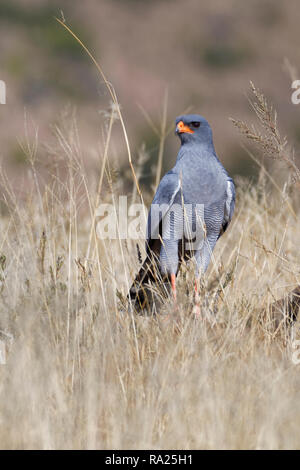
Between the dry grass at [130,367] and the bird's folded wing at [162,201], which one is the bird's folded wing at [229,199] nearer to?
the bird's folded wing at [162,201]

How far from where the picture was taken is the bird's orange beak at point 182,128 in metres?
4.31

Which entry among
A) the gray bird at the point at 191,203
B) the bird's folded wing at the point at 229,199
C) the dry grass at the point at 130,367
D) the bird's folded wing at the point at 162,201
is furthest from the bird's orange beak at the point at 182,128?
the dry grass at the point at 130,367

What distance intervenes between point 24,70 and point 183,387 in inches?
838

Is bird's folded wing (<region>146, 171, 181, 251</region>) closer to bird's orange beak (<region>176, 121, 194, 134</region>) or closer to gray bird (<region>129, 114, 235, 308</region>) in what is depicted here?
gray bird (<region>129, 114, 235, 308</region>)

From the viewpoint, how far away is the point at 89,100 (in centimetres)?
2183

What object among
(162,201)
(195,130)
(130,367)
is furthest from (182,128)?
(130,367)

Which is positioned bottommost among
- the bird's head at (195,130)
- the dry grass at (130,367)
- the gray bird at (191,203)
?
the dry grass at (130,367)

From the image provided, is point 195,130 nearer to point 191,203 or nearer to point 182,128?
point 182,128

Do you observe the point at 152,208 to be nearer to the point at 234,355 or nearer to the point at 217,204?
the point at 217,204

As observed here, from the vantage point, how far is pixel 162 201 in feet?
14.0

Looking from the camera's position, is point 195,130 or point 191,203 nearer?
point 191,203

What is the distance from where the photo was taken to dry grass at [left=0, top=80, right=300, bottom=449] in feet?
8.43

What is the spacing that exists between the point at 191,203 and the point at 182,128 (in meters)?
0.44

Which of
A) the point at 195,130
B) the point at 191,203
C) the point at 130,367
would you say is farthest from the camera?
the point at 195,130
